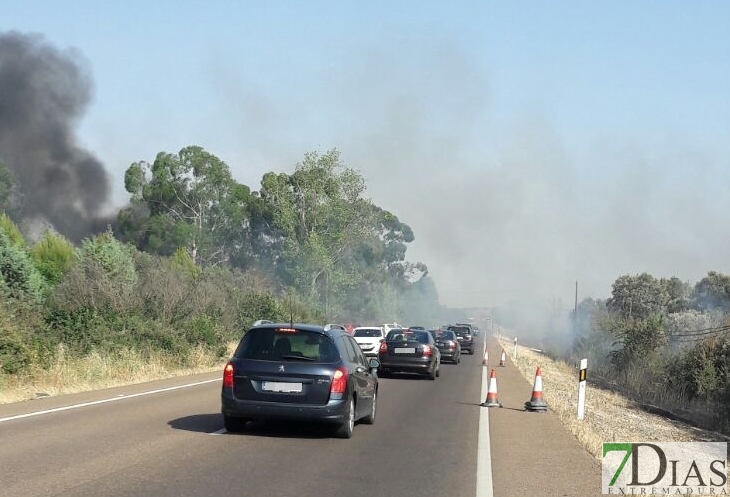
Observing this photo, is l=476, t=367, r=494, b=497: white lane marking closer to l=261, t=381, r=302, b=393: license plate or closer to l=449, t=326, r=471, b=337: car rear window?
l=261, t=381, r=302, b=393: license plate

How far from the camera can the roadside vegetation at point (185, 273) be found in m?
23.1

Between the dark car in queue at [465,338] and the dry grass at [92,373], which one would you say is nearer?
the dry grass at [92,373]

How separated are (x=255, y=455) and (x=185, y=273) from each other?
35059mm

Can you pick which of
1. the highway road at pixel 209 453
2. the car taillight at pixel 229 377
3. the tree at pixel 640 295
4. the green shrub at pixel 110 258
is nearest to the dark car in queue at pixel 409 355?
the highway road at pixel 209 453

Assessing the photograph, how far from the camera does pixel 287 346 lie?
41.4 ft

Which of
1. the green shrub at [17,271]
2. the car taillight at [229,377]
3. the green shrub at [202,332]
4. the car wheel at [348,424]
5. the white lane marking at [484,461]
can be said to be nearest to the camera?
the white lane marking at [484,461]

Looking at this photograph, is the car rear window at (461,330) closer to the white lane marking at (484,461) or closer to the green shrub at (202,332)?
the green shrub at (202,332)

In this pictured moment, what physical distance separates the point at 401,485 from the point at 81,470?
3.27 metres

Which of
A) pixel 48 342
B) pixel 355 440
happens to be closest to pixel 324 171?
pixel 48 342

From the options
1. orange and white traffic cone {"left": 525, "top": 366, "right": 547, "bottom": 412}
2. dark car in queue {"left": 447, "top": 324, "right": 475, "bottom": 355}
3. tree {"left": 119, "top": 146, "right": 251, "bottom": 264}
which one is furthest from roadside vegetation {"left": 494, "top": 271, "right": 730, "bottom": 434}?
tree {"left": 119, "top": 146, "right": 251, "bottom": 264}

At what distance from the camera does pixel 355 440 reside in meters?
12.8

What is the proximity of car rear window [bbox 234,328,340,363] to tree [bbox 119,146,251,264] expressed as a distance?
6085 centimetres

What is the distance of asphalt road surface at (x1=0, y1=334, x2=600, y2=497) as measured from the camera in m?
8.92

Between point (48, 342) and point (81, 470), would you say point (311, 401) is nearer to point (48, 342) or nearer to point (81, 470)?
point (81, 470)
